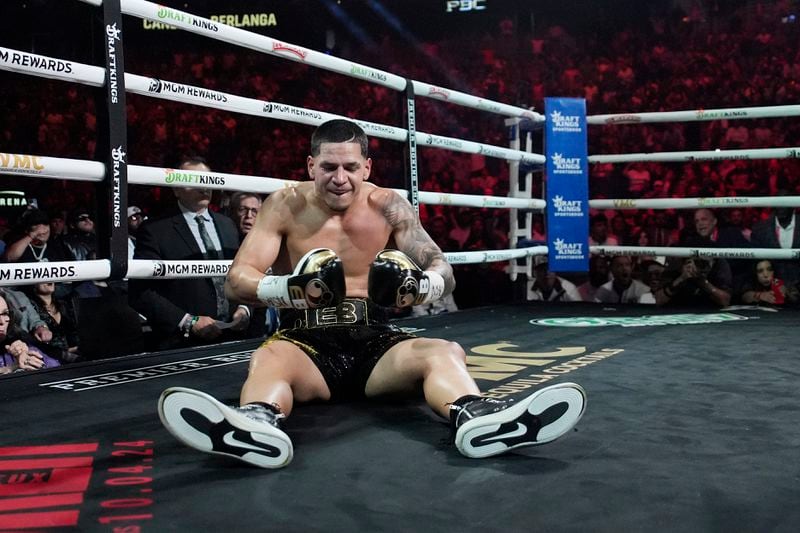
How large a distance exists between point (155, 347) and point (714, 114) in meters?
3.53

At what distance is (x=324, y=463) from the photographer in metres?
1.55

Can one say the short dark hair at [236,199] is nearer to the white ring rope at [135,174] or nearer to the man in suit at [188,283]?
the man in suit at [188,283]

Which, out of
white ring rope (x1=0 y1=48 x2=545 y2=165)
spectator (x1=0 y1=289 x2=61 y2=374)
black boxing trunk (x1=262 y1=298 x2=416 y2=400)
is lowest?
spectator (x1=0 y1=289 x2=61 y2=374)

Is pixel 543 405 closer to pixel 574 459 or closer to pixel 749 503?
pixel 574 459

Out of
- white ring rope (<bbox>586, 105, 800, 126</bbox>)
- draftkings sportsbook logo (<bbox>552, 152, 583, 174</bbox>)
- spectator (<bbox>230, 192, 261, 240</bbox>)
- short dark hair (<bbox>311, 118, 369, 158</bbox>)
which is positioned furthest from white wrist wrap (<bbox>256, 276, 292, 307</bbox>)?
white ring rope (<bbox>586, 105, 800, 126</bbox>)

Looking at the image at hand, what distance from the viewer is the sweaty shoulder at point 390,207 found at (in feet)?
7.75

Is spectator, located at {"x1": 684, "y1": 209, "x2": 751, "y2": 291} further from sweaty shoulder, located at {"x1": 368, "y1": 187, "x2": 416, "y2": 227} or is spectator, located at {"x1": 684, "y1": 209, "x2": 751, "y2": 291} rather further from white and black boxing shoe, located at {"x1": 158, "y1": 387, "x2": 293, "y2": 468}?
white and black boxing shoe, located at {"x1": 158, "y1": 387, "x2": 293, "y2": 468}

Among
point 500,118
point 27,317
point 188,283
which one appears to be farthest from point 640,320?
point 500,118

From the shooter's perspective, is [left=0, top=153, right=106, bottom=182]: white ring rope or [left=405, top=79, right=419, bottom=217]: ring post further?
[left=405, top=79, right=419, bottom=217]: ring post

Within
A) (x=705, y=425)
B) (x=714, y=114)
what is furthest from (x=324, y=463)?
(x=714, y=114)

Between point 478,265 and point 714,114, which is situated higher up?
point 714,114

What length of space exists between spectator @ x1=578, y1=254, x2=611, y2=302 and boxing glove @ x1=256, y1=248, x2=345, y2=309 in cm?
460

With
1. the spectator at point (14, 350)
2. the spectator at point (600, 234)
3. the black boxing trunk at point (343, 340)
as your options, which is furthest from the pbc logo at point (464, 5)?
the black boxing trunk at point (343, 340)

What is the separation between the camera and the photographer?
193 inches
